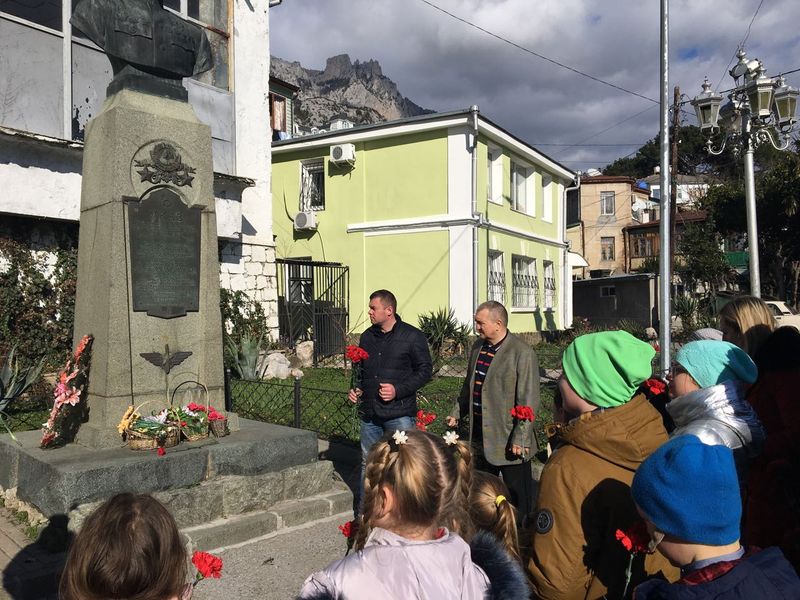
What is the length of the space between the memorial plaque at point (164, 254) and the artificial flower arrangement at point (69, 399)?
536 mm

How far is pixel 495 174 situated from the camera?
18.8 metres

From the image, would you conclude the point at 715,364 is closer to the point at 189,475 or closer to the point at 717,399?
the point at 717,399

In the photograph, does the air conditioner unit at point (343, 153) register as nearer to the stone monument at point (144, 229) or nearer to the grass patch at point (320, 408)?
the grass patch at point (320, 408)

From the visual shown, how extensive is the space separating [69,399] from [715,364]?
4271 mm

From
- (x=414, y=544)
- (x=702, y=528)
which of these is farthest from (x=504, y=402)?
(x=702, y=528)

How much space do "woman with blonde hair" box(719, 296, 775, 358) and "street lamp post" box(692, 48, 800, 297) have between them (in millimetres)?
6090

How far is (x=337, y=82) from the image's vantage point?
5103 inches

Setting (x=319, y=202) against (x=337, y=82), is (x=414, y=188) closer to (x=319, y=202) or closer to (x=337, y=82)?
(x=319, y=202)

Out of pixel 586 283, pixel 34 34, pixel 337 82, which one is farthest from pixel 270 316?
pixel 337 82

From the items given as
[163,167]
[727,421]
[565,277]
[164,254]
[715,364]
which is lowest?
[727,421]

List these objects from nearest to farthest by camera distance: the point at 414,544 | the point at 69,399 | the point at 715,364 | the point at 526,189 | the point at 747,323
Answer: the point at 414,544, the point at 715,364, the point at 747,323, the point at 69,399, the point at 526,189

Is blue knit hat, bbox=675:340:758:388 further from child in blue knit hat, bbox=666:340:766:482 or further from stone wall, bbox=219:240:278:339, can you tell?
stone wall, bbox=219:240:278:339

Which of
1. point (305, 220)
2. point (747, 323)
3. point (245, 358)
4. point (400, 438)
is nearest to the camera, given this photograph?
point (400, 438)

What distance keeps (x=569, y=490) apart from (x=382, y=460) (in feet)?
2.00
